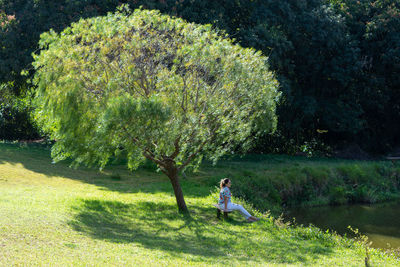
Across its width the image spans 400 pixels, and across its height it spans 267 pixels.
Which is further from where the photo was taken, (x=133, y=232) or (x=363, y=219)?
(x=363, y=219)

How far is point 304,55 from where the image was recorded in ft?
108

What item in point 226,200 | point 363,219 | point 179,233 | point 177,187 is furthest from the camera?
point 363,219

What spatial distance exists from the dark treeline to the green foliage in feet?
40.7

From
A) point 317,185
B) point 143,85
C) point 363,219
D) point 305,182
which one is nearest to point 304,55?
point 317,185

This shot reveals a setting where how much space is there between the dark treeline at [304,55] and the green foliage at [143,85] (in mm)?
12391

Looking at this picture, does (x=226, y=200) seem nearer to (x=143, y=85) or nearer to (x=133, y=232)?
(x=133, y=232)

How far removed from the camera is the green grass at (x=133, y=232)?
10242mm

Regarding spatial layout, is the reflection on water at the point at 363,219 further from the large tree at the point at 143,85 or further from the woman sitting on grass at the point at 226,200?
the large tree at the point at 143,85

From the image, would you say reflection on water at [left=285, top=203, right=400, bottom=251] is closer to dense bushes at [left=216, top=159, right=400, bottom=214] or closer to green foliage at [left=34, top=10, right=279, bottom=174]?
dense bushes at [left=216, top=159, right=400, bottom=214]

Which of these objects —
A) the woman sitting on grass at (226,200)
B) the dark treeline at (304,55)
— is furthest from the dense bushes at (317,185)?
the woman sitting on grass at (226,200)

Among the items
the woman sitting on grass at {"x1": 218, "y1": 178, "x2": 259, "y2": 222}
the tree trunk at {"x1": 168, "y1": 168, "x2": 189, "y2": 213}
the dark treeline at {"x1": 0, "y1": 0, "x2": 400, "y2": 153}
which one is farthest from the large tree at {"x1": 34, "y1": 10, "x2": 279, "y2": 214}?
the dark treeline at {"x1": 0, "y1": 0, "x2": 400, "y2": 153}

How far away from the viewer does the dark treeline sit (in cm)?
2753

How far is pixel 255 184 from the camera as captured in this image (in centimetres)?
2270

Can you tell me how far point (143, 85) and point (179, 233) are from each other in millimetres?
4644
